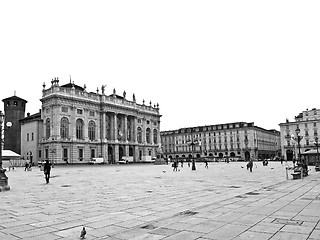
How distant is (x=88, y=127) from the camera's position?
241 feet

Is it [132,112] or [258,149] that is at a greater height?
[132,112]

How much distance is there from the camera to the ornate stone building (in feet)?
218

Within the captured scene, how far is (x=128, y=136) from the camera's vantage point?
85.8 m

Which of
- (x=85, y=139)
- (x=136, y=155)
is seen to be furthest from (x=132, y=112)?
(x=85, y=139)

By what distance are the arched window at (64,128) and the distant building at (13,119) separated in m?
25.1

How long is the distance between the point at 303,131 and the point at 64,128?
7626cm

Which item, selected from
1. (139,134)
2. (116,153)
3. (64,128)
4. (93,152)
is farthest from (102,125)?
(139,134)

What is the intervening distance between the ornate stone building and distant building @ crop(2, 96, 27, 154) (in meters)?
20.8

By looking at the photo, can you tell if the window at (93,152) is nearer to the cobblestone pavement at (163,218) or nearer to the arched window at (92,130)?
the arched window at (92,130)

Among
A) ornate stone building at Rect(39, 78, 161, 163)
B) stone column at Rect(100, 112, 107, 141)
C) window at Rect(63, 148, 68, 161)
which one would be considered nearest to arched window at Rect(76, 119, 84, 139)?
ornate stone building at Rect(39, 78, 161, 163)

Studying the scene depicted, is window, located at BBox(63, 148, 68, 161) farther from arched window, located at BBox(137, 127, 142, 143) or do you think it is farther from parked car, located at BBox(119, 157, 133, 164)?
arched window, located at BBox(137, 127, 142, 143)

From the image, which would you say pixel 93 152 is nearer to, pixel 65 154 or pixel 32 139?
pixel 65 154

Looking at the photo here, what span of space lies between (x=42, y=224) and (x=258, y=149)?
409 ft

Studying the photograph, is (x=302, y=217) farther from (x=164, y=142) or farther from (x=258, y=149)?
(x=164, y=142)
